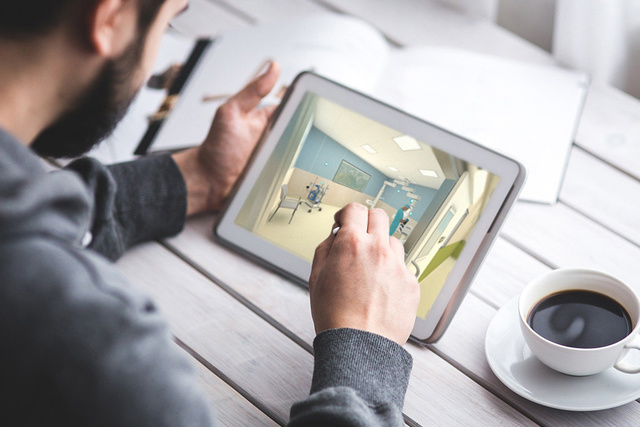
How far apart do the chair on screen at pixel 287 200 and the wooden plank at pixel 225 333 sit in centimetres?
12

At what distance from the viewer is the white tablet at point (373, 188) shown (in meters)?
0.64

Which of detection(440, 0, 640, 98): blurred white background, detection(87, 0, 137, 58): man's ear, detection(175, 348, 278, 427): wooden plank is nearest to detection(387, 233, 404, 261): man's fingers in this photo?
detection(175, 348, 278, 427): wooden plank

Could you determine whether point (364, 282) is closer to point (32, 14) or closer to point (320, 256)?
point (320, 256)

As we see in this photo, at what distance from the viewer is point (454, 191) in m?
0.66

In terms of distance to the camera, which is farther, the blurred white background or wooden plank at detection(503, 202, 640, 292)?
the blurred white background

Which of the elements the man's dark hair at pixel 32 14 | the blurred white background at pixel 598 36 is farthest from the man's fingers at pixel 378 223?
the blurred white background at pixel 598 36

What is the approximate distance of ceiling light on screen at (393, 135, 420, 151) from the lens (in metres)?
0.71

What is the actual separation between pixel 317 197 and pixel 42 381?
38 cm

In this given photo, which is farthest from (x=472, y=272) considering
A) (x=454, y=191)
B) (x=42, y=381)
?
(x=42, y=381)

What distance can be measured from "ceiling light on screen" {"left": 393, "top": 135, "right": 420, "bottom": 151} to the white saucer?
0.23 metres

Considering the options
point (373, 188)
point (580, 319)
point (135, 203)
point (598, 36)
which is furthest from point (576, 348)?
point (598, 36)

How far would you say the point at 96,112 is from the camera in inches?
20.3

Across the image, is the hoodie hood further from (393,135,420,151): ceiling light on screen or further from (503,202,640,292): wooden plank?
(503,202,640,292): wooden plank

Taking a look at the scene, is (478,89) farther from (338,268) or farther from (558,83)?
(338,268)
